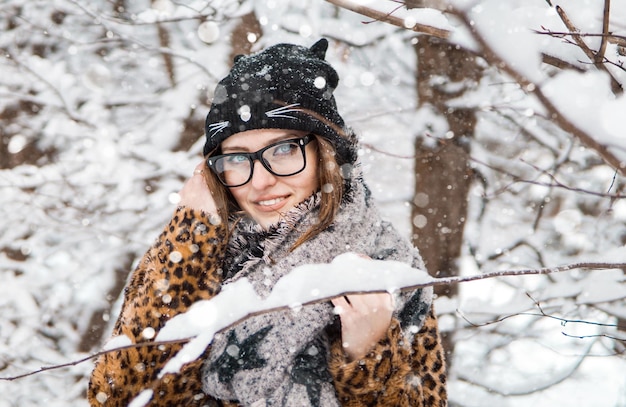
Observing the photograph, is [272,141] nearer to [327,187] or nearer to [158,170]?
[327,187]

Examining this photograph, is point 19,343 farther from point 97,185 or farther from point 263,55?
point 263,55

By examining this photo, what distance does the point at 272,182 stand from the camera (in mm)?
1674

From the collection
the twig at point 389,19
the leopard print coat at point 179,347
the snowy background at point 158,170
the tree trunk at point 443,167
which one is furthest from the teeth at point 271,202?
the snowy background at point 158,170

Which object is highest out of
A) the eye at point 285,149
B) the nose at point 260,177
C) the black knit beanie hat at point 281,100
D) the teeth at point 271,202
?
the black knit beanie hat at point 281,100

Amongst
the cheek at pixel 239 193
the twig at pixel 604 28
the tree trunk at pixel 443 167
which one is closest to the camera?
the twig at pixel 604 28

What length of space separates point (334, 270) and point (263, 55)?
137cm

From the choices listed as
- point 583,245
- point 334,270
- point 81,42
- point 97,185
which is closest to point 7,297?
point 97,185

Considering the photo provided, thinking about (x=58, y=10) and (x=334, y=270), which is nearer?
(x=334, y=270)

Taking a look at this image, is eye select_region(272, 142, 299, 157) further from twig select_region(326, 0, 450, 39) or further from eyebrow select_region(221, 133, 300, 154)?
twig select_region(326, 0, 450, 39)

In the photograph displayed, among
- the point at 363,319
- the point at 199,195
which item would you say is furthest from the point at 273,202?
the point at 363,319

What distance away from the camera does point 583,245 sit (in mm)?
5426

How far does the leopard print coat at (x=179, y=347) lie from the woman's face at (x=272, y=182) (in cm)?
23

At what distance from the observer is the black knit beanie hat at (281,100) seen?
1.68 meters

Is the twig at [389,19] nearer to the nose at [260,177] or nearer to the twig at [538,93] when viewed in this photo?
the twig at [538,93]
